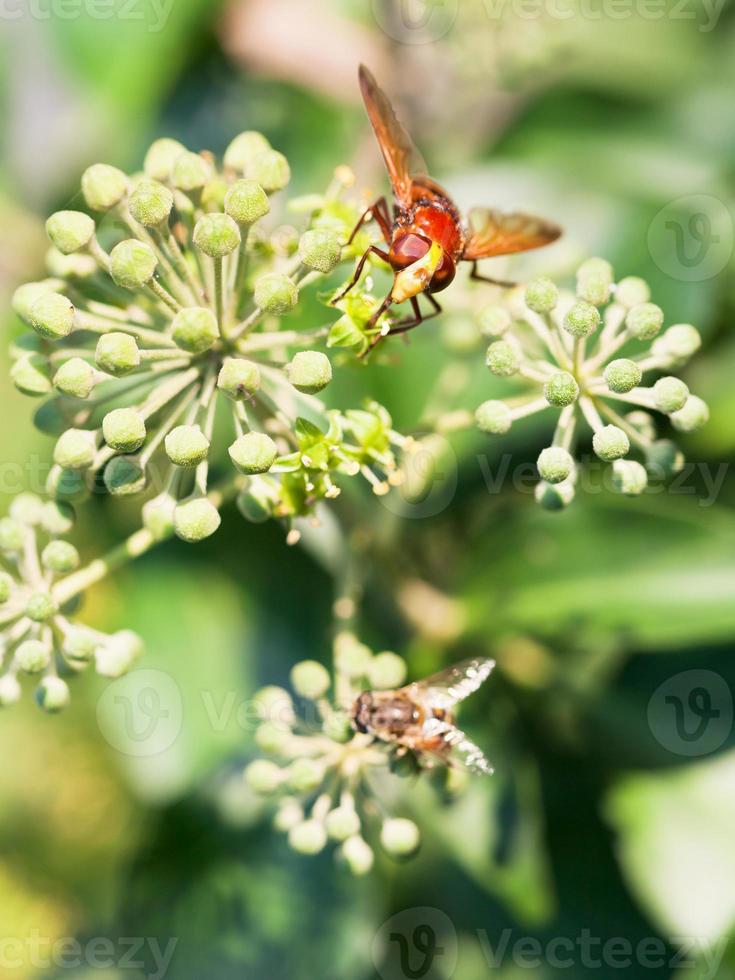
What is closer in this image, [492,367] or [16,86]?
[492,367]

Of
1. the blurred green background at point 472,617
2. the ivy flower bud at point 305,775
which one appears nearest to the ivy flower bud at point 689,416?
the blurred green background at point 472,617

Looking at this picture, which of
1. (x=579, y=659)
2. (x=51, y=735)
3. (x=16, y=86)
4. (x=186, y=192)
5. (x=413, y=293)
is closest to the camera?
(x=413, y=293)

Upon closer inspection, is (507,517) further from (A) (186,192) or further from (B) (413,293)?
(A) (186,192)

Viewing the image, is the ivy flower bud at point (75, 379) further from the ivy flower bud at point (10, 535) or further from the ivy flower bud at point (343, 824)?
the ivy flower bud at point (343, 824)

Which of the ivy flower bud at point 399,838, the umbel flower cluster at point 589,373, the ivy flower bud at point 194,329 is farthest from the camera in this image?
the ivy flower bud at point 399,838

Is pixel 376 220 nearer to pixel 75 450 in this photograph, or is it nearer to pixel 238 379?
pixel 238 379

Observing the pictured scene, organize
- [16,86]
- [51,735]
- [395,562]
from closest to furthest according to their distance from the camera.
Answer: [395,562] < [51,735] < [16,86]

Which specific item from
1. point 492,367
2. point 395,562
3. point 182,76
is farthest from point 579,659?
point 182,76
